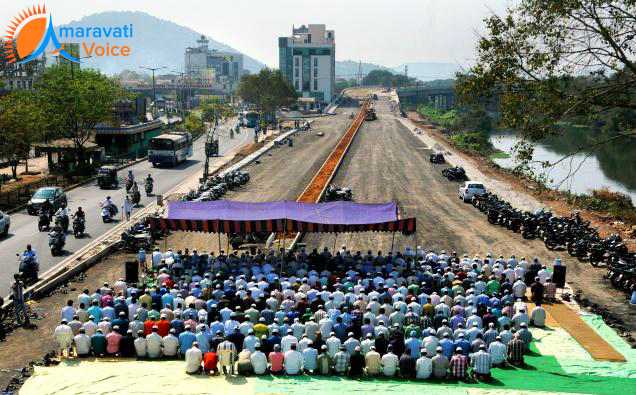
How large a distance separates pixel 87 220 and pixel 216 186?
1108 centimetres

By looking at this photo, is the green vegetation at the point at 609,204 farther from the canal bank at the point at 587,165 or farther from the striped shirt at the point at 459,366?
the striped shirt at the point at 459,366

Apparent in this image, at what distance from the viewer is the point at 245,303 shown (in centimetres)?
2342

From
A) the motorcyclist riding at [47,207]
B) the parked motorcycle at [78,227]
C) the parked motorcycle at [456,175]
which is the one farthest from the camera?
the parked motorcycle at [456,175]

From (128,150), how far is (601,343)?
205 ft

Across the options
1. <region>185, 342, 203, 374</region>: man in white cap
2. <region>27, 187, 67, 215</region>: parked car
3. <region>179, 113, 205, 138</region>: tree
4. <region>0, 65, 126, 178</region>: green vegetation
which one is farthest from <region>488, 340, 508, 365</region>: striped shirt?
<region>179, 113, 205, 138</region>: tree

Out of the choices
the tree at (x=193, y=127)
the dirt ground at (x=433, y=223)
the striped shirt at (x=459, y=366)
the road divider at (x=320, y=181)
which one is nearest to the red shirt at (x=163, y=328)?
the road divider at (x=320, y=181)

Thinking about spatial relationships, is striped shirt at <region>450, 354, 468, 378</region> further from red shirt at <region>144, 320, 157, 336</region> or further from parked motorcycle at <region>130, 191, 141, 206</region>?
parked motorcycle at <region>130, 191, 141, 206</region>

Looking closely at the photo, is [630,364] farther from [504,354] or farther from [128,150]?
[128,150]

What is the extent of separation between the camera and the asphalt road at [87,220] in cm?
3284

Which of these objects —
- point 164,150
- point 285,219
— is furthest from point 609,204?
point 164,150

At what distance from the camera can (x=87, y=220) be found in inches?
1687

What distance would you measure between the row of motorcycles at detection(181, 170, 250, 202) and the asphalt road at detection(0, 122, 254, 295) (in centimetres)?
395

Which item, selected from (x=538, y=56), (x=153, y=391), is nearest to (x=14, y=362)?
(x=153, y=391)

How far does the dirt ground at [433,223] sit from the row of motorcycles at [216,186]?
8600mm
